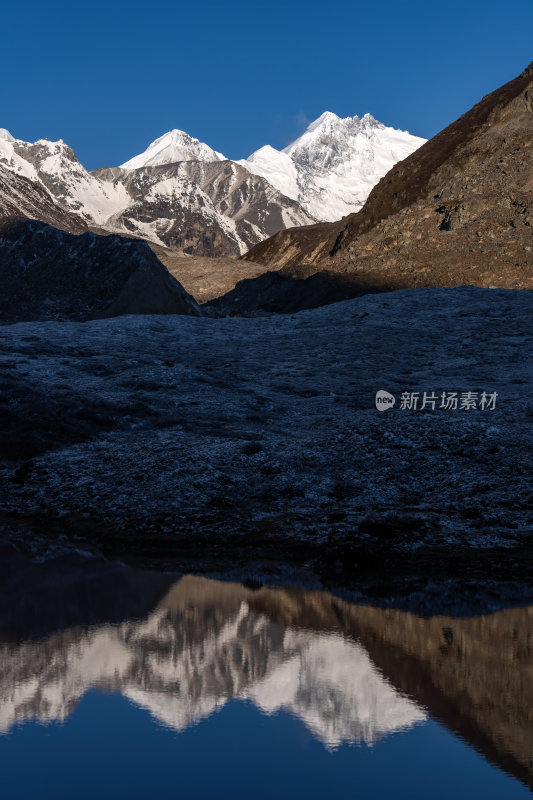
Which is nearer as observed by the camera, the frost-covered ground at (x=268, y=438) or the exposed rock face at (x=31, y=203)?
the frost-covered ground at (x=268, y=438)

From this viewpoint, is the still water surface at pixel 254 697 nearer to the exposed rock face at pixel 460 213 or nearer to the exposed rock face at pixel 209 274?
the exposed rock face at pixel 460 213

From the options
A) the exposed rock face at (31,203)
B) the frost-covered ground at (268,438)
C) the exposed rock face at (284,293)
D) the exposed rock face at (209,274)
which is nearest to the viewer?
the frost-covered ground at (268,438)

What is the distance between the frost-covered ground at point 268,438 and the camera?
1422 centimetres

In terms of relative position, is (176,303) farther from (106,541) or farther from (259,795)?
(259,795)

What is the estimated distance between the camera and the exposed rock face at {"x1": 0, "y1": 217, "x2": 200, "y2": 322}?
3778cm

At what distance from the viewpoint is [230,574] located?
1178cm

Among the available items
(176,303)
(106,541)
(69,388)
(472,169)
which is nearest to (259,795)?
(106,541)

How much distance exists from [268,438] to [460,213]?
164 ft

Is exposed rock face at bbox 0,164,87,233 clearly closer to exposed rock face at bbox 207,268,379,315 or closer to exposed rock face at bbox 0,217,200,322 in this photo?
exposed rock face at bbox 207,268,379,315

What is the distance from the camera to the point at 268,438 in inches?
757

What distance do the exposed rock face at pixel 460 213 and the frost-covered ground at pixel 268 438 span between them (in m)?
23.0

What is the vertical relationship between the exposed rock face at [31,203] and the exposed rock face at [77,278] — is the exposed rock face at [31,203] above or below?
above

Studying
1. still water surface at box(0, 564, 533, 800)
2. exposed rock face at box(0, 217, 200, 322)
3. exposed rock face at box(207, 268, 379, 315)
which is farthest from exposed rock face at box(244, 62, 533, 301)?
still water surface at box(0, 564, 533, 800)

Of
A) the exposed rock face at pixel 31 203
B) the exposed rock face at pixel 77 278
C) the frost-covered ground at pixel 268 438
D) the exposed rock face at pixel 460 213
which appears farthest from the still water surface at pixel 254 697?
the exposed rock face at pixel 31 203
